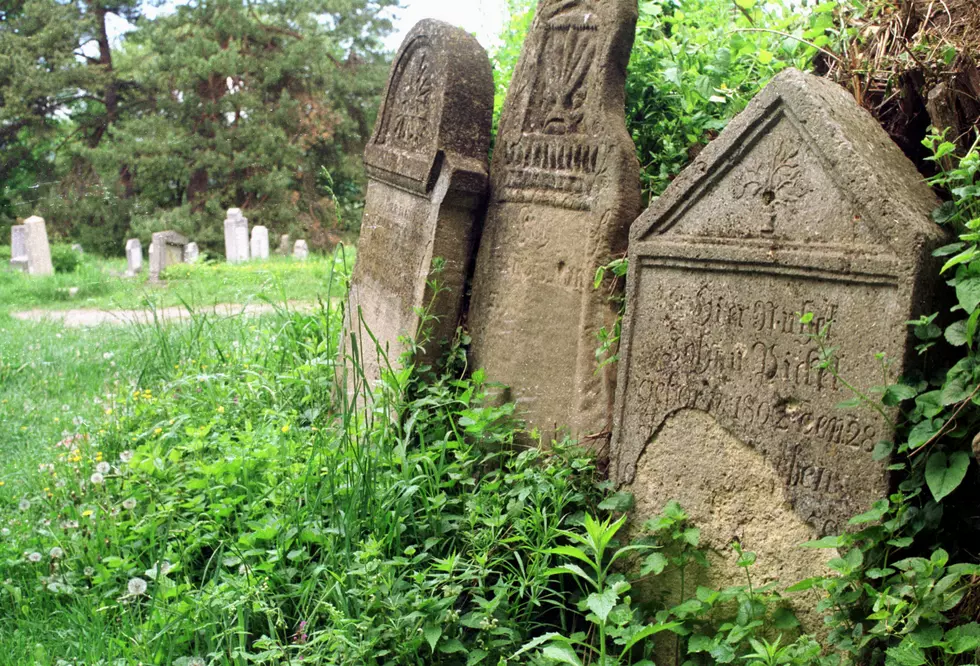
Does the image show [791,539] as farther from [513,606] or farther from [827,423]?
[513,606]

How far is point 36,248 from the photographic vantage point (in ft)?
44.9

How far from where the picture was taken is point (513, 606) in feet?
8.50

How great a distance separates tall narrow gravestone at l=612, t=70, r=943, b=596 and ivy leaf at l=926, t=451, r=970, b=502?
5.4 inches

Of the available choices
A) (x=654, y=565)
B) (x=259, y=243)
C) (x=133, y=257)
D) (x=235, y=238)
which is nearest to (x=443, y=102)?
(x=654, y=565)

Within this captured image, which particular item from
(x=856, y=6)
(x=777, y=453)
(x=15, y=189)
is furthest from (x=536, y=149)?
(x=15, y=189)

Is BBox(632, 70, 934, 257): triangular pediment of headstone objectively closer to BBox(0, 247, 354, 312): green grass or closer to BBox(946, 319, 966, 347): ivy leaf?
BBox(946, 319, 966, 347): ivy leaf

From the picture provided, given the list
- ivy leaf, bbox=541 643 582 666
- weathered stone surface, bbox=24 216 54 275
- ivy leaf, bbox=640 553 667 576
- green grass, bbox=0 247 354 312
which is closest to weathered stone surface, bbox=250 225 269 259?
weathered stone surface, bbox=24 216 54 275

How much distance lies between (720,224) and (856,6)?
92 cm

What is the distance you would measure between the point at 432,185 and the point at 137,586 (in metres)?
1.81

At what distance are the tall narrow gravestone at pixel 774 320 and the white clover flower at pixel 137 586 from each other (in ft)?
4.97

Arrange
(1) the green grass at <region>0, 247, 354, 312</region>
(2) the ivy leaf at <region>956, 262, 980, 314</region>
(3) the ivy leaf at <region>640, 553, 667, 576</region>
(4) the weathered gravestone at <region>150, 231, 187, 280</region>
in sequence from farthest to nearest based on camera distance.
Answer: (4) the weathered gravestone at <region>150, 231, 187, 280</region>, (1) the green grass at <region>0, 247, 354, 312</region>, (3) the ivy leaf at <region>640, 553, 667, 576</region>, (2) the ivy leaf at <region>956, 262, 980, 314</region>

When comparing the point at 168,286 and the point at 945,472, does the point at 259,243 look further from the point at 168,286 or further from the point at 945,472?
the point at 945,472

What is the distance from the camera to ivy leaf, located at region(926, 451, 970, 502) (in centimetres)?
199

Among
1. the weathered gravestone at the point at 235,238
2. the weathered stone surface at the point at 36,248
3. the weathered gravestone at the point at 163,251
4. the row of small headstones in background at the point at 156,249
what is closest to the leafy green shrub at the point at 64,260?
the row of small headstones in background at the point at 156,249
